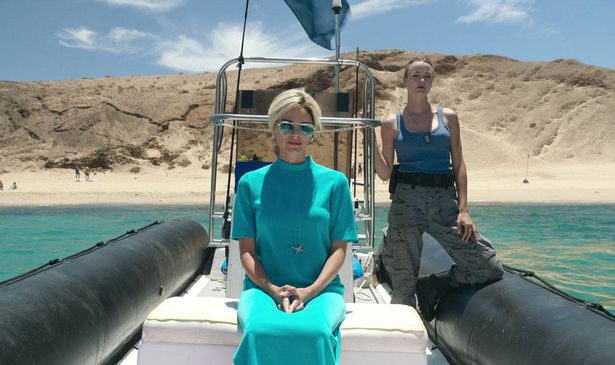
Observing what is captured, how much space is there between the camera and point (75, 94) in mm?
54844

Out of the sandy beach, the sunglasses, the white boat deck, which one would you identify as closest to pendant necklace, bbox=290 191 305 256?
the sunglasses

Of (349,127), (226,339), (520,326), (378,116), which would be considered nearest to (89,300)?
(226,339)

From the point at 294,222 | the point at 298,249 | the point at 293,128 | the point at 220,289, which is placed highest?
the point at 293,128

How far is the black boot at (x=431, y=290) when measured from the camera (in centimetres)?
367

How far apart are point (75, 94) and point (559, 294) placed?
56.5 m

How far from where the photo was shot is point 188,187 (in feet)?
103

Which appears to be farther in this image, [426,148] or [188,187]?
[188,187]

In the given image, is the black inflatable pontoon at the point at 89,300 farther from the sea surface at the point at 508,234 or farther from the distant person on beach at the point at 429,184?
the sea surface at the point at 508,234

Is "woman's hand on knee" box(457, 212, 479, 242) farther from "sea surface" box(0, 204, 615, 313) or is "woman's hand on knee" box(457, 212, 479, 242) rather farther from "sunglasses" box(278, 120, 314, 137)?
"sea surface" box(0, 204, 615, 313)

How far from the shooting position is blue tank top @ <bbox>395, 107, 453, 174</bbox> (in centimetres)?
346

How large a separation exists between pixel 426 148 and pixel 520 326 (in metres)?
1.13

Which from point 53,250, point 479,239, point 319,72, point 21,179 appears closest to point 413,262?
point 479,239

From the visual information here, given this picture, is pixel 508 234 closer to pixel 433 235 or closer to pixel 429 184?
pixel 433 235

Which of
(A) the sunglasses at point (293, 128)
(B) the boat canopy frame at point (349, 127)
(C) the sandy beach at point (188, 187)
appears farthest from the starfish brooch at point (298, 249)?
(C) the sandy beach at point (188, 187)
